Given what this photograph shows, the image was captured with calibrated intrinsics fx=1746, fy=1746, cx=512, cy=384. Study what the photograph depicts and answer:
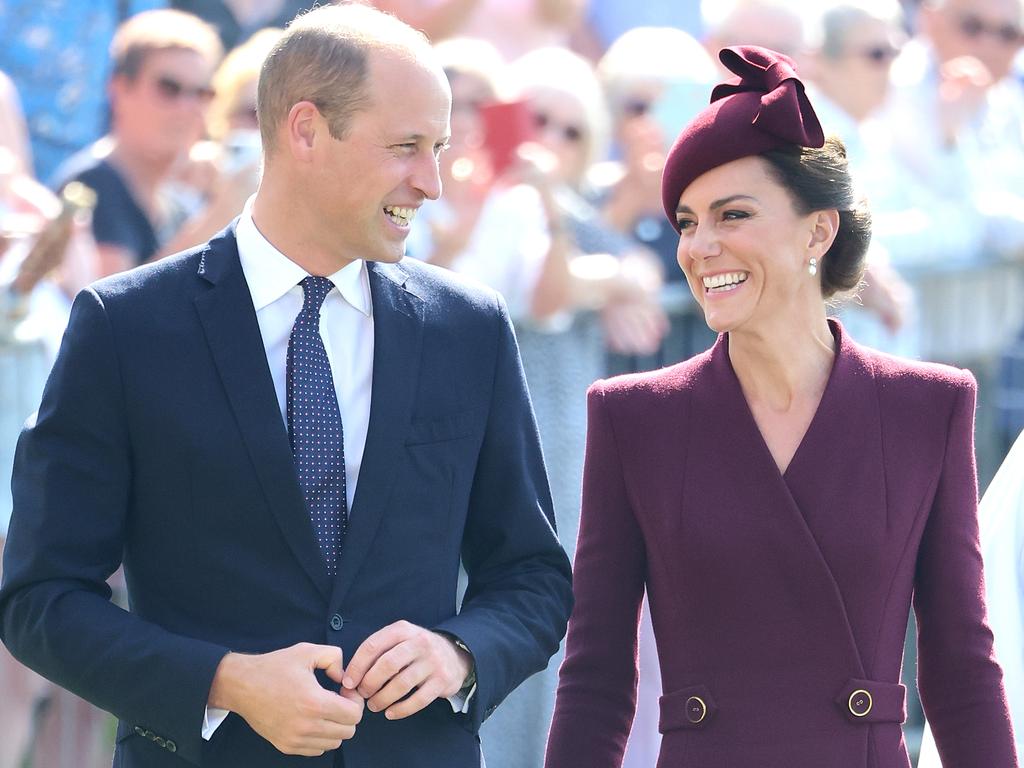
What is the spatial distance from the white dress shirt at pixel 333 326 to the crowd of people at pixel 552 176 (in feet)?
5.27

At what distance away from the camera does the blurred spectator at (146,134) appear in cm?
525

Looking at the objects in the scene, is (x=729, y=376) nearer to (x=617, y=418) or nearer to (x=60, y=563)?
(x=617, y=418)

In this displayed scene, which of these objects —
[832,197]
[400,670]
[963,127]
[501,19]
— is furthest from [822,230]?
[963,127]

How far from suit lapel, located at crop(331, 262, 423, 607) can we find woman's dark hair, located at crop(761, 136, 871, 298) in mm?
712

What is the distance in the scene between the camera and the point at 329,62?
299cm

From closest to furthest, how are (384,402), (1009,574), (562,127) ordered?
(384,402) → (1009,574) → (562,127)

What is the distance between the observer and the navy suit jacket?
2768 millimetres

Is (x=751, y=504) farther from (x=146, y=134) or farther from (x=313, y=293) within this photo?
(x=146, y=134)

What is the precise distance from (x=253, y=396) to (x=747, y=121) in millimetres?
1013

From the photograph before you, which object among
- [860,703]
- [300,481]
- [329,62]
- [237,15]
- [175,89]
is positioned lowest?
[860,703]

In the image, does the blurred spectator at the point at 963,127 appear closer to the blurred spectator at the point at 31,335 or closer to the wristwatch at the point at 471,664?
the blurred spectator at the point at 31,335

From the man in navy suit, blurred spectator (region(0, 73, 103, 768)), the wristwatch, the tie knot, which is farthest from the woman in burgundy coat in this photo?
blurred spectator (region(0, 73, 103, 768))

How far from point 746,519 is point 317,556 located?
778mm

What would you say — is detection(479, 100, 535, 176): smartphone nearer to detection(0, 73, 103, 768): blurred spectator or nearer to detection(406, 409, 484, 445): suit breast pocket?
detection(0, 73, 103, 768): blurred spectator
